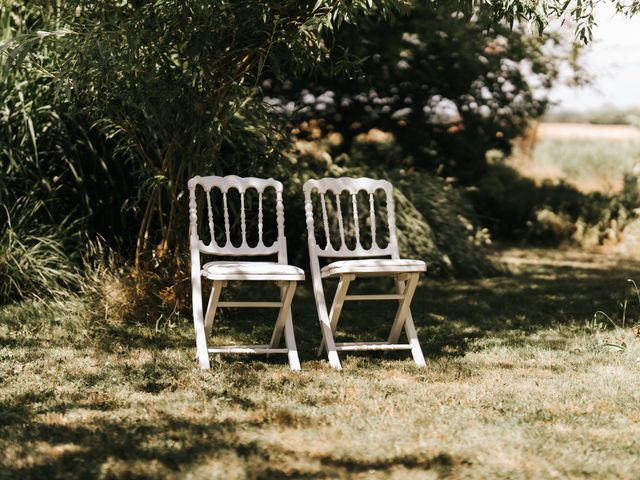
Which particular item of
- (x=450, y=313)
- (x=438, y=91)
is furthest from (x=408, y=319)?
(x=438, y=91)

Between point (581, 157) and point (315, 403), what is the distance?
11.7m

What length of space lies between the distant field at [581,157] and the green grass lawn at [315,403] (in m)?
7.80

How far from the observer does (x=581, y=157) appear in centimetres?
1491

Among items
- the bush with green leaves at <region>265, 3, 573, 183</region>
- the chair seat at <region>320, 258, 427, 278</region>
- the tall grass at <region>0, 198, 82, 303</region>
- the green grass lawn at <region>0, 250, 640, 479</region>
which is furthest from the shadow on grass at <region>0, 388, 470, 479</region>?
the bush with green leaves at <region>265, 3, 573, 183</region>

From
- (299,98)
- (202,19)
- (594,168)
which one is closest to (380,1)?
(202,19)

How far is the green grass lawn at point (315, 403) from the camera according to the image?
135 inches

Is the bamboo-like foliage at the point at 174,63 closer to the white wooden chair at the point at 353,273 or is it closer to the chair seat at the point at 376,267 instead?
the white wooden chair at the point at 353,273

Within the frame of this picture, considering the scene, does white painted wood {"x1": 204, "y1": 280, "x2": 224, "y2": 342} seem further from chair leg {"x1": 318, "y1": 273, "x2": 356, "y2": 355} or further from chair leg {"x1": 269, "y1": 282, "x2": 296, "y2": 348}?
chair leg {"x1": 318, "y1": 273, "x2": 356, "y2": 355}

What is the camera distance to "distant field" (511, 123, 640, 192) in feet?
46.9

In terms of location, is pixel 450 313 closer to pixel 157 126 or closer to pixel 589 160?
pixel 157 126

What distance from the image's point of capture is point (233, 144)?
6.66 m

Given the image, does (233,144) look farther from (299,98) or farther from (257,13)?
(299,98)

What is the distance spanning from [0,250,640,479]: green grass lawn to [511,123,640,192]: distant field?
25.6 ft

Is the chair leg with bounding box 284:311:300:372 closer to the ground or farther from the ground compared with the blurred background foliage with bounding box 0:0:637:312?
closer to the ground
